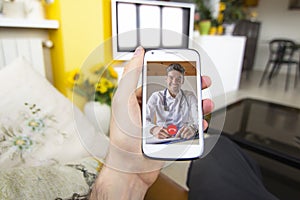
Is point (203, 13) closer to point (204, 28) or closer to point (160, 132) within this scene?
point (204, 28)

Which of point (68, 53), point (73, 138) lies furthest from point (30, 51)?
point (68, 53)

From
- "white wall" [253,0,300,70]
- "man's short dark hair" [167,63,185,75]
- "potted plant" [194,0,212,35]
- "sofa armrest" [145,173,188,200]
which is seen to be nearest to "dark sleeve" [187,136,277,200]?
"sofa armrest" [145,173,188,200]

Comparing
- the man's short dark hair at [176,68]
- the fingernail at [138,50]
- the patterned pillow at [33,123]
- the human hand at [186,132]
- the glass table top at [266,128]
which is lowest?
the glass table top at [266,128]

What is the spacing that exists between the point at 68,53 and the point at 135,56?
113mm

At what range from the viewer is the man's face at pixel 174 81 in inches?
6.1

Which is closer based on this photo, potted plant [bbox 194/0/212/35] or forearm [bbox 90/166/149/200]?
forearm [bbox 90/166/149/200]

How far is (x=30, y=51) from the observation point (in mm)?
764

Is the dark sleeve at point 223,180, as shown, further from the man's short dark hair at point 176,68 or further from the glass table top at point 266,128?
the glass table top at point 266,128

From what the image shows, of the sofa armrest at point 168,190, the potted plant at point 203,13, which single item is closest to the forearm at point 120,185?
the sofa armrest at point 168,190

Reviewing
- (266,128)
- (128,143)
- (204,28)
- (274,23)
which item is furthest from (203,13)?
(274,23)

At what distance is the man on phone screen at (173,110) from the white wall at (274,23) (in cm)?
446

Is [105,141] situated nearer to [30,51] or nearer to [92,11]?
[92,11]

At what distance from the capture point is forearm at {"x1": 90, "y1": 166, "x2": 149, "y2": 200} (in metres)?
0.24

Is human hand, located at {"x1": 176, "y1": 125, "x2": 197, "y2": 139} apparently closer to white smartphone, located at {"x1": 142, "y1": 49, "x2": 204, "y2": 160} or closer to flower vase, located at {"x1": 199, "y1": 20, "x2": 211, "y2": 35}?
white smartphone, located at {"x1": 142, "y1": 49, "x2": 204, "y2": 160}
